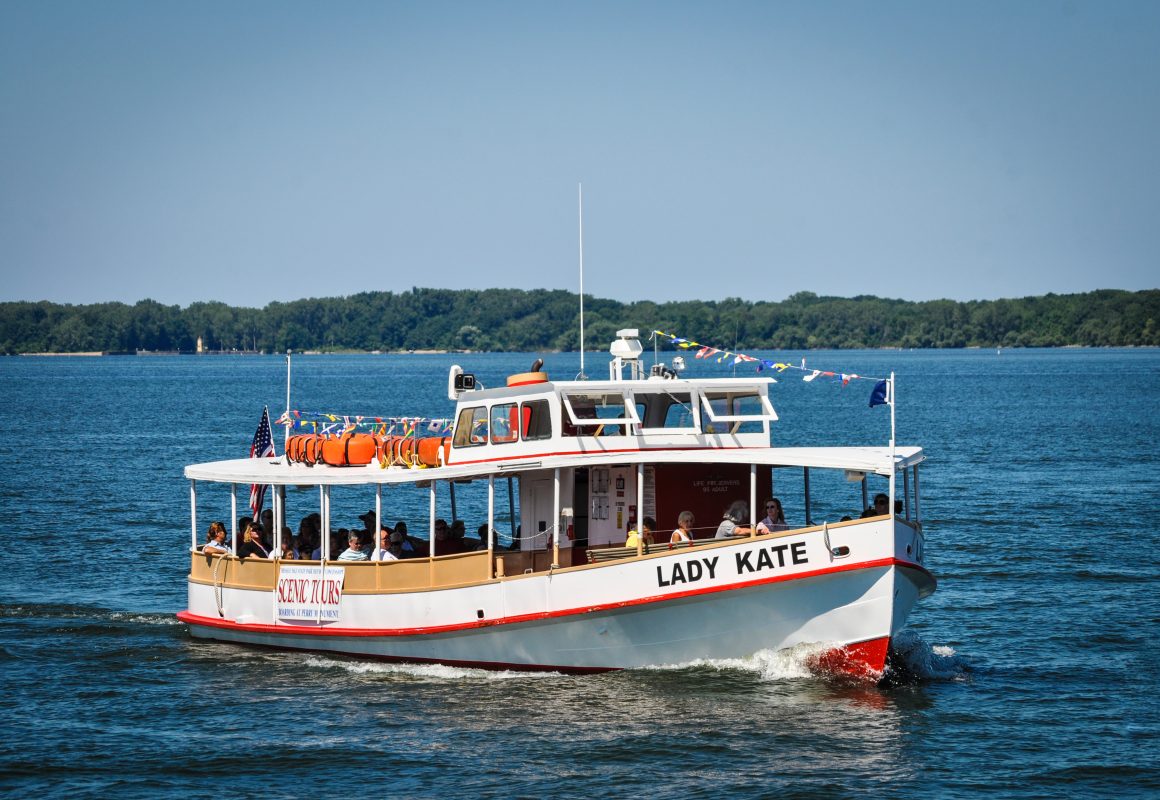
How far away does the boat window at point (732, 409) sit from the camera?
2361 centimetres

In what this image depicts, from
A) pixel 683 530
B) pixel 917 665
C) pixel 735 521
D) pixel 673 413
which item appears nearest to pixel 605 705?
pixel 683 530

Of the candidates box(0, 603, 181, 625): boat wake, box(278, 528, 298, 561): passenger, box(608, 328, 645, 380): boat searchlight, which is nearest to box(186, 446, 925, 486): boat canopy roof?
box(278, 528, 298, 561): passenger

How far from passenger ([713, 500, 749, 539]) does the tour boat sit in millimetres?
335

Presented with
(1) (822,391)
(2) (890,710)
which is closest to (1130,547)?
(2) (890,710)

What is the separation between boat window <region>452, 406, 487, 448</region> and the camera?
956 inches

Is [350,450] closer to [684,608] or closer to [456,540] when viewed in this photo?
[456,540]

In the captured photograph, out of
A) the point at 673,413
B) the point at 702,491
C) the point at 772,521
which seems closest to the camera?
the point at 772,521

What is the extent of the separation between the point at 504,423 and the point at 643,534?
2.98m

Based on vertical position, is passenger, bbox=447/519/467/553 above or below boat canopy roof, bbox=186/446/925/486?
below

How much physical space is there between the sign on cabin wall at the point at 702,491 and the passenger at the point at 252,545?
23.5 feet

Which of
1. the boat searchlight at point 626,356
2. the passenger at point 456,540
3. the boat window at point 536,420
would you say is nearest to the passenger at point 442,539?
the passenger at point 456,540

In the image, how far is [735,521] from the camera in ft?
75.4

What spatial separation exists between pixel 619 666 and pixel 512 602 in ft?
6.13

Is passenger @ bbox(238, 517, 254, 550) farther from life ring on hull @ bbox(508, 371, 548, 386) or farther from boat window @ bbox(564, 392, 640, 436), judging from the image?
boat window @ bbox(564, 392, 640, 436)
